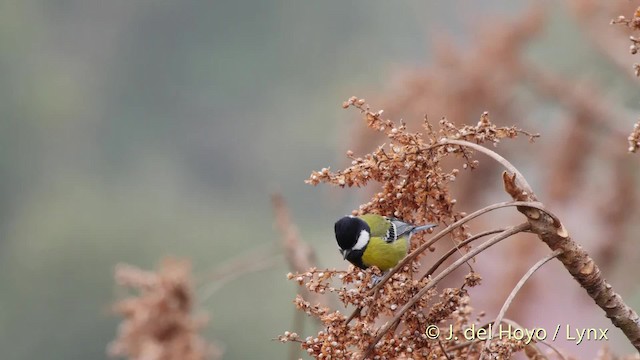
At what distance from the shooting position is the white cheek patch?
6.97 ft

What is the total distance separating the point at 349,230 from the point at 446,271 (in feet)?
2.44

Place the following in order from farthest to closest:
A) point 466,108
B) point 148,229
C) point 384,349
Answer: point 148,229, point 466,108, point 384,349

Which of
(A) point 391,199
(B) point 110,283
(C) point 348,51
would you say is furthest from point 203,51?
(A) point 391,199

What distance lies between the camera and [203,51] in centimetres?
1720

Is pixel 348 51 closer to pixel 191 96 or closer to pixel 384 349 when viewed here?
pixel 191 96

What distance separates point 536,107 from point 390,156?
3034 millimetres

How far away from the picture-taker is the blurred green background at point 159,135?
1351cm

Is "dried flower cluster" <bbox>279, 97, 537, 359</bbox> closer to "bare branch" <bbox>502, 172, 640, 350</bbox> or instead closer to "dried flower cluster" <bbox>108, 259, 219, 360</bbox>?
"bare branch" <bbox>502, 172, 640, 350</bbox>

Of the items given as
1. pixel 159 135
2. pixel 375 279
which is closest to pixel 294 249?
pixel 375 279

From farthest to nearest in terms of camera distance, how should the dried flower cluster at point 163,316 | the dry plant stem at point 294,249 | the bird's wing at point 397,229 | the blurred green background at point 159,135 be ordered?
the blurred green background at point 159,135 → the dried flower cluster at point 163,316 → the dry plant stem at point 294,249 → the bird's wing at point 397,229

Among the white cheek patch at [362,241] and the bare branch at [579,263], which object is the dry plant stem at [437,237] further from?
the white cheek patch at [362,241]

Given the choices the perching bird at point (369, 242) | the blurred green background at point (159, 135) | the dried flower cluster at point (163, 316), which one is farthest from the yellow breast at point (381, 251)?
the blurred green background at point (159, 135)

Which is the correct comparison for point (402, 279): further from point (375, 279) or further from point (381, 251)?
point (381, 251)

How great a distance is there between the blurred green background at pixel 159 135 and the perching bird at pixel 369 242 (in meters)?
10.4
